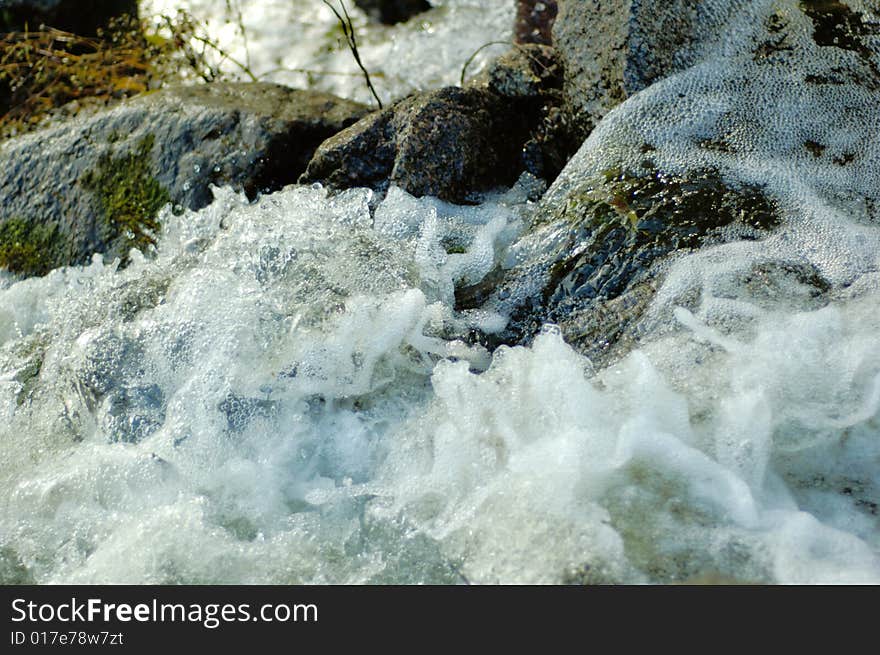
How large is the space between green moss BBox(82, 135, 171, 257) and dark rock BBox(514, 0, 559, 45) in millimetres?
1998

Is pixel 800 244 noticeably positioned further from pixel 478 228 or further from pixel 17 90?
pixel 17 90

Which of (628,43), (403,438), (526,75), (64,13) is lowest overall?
(403,438)

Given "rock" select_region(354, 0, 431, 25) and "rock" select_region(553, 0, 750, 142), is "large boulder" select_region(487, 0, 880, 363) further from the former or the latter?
"rock" select_region(354, 0, 431, 25)

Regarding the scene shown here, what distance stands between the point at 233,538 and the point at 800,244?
178 cm

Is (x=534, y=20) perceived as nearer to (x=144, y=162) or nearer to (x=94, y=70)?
(x=144, y=162)

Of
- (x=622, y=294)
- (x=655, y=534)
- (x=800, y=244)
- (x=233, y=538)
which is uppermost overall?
(x=800, y=244)

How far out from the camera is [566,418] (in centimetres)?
224

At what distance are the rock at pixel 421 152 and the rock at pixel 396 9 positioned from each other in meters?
2.32

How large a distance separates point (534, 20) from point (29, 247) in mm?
2680

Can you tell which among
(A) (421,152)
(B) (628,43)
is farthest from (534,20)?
(A) (421,152)

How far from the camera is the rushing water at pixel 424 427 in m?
2.07

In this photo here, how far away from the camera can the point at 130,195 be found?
12.3ft

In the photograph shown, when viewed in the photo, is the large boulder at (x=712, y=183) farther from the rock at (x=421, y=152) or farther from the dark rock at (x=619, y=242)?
the rock at (x=421, y=152)
